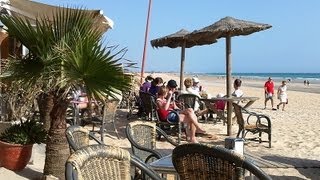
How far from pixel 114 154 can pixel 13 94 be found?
2.34 metres

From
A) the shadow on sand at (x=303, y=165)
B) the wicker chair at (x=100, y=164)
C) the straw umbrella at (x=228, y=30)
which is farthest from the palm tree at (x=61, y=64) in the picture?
the straw umbrella at (x=228, y=30)

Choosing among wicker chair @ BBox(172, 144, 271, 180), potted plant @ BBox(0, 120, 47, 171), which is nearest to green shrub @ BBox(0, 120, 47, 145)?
potted plant @ BBox(0, 120, 47, 171)

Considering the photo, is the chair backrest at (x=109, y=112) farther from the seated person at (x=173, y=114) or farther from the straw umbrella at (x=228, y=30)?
the straw umbrella at (x=228, y=30)

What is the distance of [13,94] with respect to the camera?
4.32m

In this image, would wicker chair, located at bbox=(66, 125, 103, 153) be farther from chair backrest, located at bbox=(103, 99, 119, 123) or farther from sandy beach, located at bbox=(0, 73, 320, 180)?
chair backrest, located at bbox=(103, 99, 119, 123)

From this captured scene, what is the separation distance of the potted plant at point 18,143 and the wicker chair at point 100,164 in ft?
7.68

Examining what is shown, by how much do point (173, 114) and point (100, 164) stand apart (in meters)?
5.08

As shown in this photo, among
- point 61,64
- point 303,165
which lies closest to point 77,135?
point 61,64

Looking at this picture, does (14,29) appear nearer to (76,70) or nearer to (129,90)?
(76,70)

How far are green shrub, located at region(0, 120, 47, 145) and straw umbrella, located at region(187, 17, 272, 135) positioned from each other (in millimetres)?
4456

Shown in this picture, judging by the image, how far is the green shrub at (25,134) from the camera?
447cm

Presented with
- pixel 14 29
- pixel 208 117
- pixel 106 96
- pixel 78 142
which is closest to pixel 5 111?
pixel 14 29

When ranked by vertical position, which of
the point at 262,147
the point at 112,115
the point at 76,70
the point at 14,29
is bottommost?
the point at 262,147

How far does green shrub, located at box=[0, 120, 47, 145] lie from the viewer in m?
4.47
